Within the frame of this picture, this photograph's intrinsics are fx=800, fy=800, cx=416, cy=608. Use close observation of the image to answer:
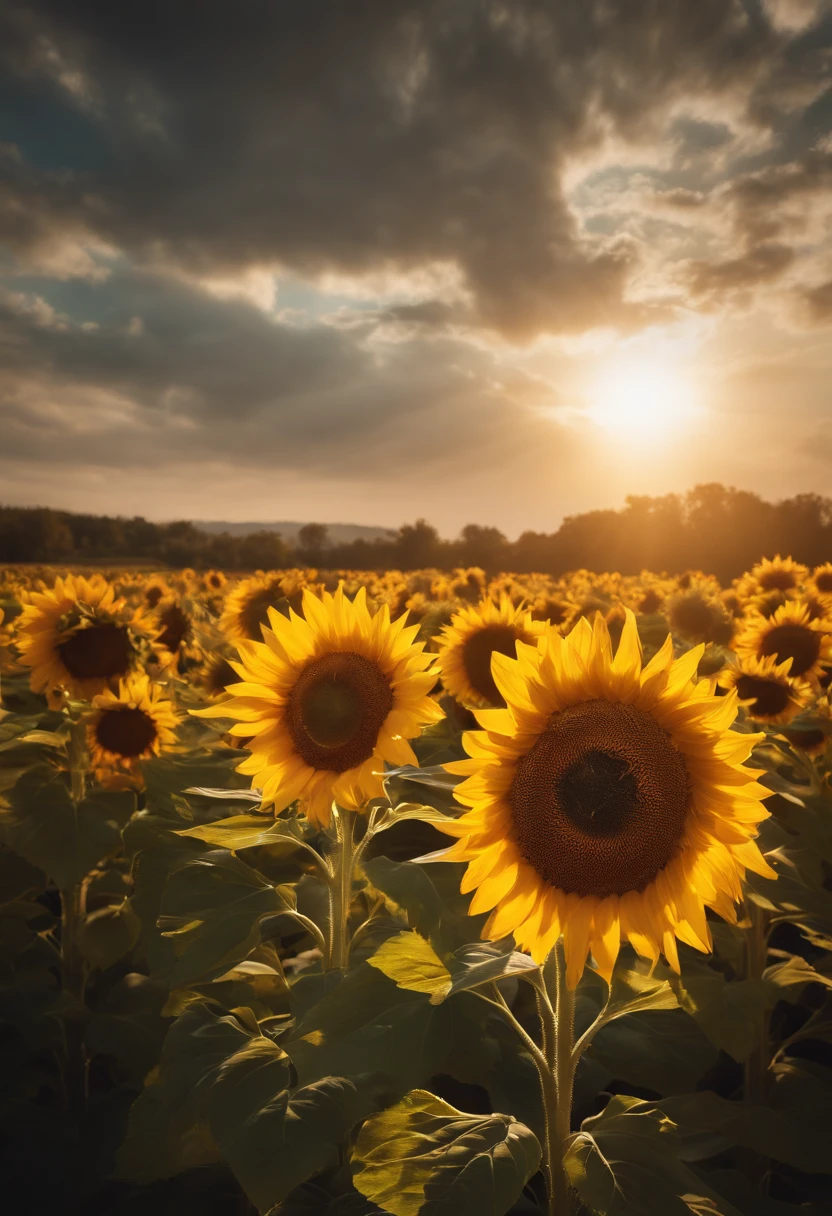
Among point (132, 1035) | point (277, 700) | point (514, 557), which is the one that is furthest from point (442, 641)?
point (514, 557)

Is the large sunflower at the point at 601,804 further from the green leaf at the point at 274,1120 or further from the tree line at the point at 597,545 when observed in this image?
the tree line at the point at 597,545

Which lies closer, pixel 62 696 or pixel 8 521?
pixel 62 696

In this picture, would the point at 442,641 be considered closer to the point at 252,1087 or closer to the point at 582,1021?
the point at 582,1021

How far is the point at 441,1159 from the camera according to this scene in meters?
2.12

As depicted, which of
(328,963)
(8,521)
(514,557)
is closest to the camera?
(328,963)

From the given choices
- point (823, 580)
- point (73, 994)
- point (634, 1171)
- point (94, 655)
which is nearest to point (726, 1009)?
point (634, 1171)

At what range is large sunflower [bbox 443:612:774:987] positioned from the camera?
2162 millimetres

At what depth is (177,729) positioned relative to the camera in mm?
Result: 5492

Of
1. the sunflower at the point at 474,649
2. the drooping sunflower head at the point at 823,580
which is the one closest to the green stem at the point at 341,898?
the sunflower at the point at 474,649

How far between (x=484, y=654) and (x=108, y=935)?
2736 mm

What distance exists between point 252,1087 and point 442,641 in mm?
2794

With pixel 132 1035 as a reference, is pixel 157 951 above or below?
above

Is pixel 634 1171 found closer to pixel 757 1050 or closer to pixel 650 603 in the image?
pixel 757 1050

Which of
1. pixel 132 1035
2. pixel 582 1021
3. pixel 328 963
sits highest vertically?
pixel 328 963
